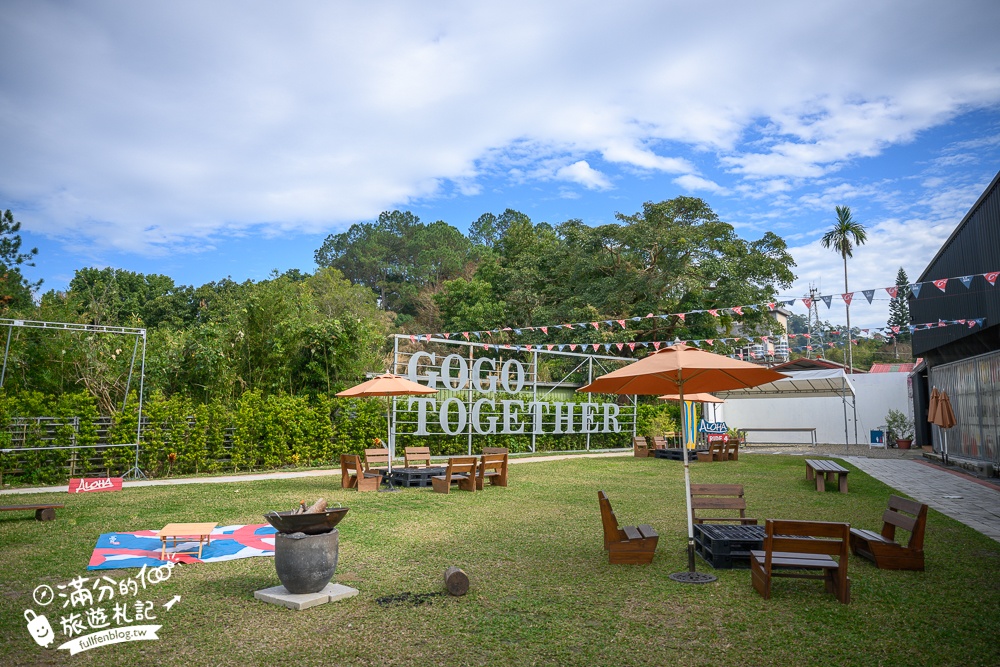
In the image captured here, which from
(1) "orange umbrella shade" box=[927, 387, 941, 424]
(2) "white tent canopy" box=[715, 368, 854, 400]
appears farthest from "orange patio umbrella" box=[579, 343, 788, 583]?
(2) "white tent canopy" box=[715, 368, 854, 400]

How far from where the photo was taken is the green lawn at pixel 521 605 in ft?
13.9

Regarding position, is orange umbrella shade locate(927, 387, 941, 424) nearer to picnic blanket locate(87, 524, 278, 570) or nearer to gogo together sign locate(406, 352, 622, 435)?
gogo together sign locate(406, 352, 622, 435)

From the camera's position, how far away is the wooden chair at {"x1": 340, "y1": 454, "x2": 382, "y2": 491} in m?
12.2

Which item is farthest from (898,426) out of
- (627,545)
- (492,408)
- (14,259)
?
(14,259)

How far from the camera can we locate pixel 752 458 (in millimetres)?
21094

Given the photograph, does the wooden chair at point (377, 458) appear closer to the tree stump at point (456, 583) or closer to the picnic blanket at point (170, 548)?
the picnic blanket at point (170, 548)

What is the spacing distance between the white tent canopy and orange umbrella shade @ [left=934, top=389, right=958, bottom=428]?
8.74 m

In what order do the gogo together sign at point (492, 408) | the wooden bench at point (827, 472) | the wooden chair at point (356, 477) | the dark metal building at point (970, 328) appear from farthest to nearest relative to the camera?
the gogo together sign at point (492, 408) → the dark metal building at point (970, 328) → the wooden chair at point (356, 477) → the wooden bench at point (827, 472)

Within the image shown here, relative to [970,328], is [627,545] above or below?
below

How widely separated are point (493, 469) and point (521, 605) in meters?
8.21

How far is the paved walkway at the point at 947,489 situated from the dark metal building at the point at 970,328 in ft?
3.27

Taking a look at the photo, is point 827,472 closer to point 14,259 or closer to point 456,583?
point 456,583

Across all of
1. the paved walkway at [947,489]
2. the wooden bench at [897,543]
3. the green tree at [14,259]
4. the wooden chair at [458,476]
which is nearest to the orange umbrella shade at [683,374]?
the wooden bench at [897,543]

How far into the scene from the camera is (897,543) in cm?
631
